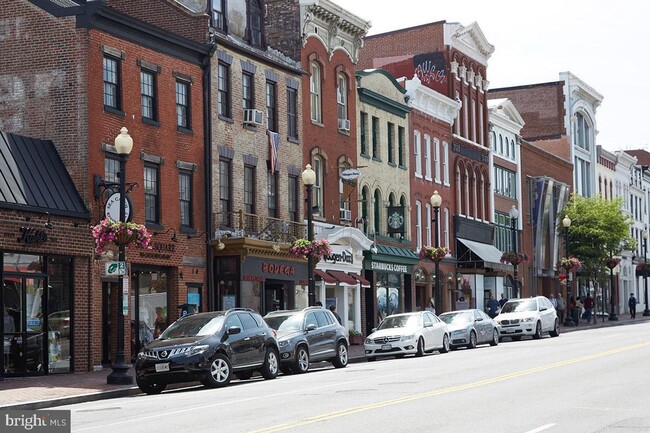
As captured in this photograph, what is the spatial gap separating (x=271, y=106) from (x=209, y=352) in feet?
59.7

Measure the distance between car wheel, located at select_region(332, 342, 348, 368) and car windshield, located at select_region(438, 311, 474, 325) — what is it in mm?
9985

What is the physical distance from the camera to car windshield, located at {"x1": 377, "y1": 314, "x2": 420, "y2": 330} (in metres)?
36.0

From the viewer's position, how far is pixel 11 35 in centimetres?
3262

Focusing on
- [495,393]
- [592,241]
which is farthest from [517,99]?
[495,393]

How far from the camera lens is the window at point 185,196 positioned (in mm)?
35719

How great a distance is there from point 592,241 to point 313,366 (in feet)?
138

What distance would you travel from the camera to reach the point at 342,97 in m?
47.9

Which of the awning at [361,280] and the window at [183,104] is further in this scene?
the awning at [361,280]

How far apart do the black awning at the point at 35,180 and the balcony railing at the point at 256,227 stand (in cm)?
679

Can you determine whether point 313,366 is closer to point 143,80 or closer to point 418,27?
point 143,80

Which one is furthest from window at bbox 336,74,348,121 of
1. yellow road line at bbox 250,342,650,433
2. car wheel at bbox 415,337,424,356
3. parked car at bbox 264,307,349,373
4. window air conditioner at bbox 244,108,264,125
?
yellow road line at bbox 250,342,650,433

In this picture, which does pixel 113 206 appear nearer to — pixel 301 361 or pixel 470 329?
pixel 301 361

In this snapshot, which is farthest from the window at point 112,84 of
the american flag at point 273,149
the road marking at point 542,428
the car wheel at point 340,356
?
the road marking at point 542,428

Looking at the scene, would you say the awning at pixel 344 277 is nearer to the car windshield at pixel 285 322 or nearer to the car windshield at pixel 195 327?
the car windshield at pixel 285 322
